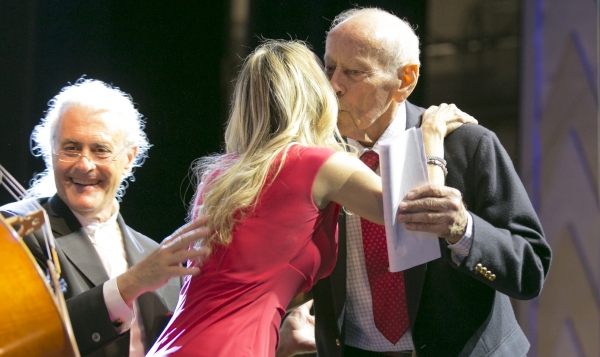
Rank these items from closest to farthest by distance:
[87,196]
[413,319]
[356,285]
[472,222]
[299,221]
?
[299,221]
[472,222]
[413,319]
[356,285]
[87,196]

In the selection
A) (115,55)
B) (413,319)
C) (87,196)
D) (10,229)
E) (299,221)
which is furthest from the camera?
(115,55)

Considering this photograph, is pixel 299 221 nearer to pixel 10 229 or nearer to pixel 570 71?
pixel 10 229

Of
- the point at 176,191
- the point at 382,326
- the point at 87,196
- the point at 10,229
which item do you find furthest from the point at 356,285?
the point at 176,191

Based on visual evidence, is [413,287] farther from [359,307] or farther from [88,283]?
[88,283]

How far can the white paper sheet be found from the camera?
1453mm

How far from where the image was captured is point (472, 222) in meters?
1.63

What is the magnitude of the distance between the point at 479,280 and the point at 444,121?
44 cm

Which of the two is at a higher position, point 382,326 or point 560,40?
point 560,40

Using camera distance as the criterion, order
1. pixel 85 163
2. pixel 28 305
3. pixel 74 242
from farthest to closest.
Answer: pixel 85 163 < pixel 74 242 < pixel 28 305

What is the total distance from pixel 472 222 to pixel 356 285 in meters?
0.40

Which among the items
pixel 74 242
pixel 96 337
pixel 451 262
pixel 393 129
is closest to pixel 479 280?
pixel 451 262

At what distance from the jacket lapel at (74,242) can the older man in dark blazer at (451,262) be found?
26.8 inches

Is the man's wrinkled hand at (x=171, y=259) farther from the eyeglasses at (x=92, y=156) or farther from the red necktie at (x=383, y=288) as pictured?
the eyeglasses at (x=92, y=156)

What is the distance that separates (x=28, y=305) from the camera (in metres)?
0.96
